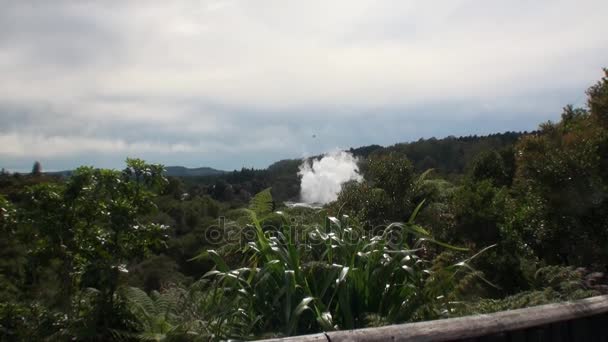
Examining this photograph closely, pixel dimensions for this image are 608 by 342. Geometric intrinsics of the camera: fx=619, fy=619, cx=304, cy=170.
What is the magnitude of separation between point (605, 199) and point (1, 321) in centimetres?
622

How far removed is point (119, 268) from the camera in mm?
3586

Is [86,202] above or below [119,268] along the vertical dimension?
above

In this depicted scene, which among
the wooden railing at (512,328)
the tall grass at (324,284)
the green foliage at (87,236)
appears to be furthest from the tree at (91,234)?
the wooden railing at (512,328)

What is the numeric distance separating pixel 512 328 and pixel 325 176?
9927 mm

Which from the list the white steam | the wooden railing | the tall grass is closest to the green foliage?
the tall grass

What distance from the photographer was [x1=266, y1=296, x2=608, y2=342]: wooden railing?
10.4 feet

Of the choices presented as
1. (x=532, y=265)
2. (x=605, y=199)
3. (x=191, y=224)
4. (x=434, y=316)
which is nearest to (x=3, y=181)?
(x=434, y=316)

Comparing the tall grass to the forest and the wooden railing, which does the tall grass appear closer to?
the forest

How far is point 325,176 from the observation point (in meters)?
13.7

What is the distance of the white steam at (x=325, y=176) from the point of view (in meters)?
12.5

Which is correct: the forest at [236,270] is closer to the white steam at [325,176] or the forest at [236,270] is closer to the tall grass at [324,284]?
the tall grass at [324,284]

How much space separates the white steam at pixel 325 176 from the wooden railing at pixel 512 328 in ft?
23.9

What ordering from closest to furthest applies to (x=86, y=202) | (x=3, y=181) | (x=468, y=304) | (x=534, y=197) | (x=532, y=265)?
(x=86, y=202) → (x=468, y=304) → (x=532, y=265) → (x=3, y=181) → (x=534, y=197)

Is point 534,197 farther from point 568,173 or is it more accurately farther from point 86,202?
point 86,202
